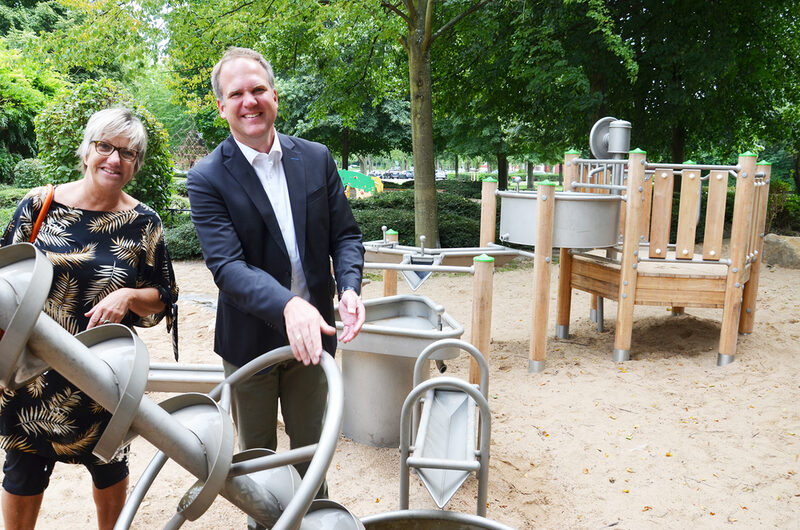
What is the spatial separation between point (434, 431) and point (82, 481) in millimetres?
2049

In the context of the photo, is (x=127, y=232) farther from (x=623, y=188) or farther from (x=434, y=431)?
(x=623, y=188)

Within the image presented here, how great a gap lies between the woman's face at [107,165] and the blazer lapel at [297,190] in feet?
1.89

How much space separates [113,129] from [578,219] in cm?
385

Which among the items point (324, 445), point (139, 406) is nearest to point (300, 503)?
point (324, 445)

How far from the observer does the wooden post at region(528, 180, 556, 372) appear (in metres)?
4.97

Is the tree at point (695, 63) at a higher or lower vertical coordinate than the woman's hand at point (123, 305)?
higher

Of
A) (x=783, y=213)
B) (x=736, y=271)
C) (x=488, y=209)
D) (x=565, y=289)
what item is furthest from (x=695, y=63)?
(x=488, y=209)

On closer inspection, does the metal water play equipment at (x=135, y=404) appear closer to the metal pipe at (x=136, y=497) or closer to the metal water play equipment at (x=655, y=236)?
the metal pipe at (x=136, y=497)

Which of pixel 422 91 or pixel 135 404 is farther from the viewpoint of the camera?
pixel 422 91

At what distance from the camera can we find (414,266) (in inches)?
156

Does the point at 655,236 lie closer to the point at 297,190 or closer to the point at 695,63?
the point at 297,190

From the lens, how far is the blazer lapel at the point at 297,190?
188 cm

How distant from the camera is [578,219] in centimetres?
504

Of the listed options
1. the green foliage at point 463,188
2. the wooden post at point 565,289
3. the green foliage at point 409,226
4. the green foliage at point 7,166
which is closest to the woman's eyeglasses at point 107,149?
the wooden post at point 565,289
